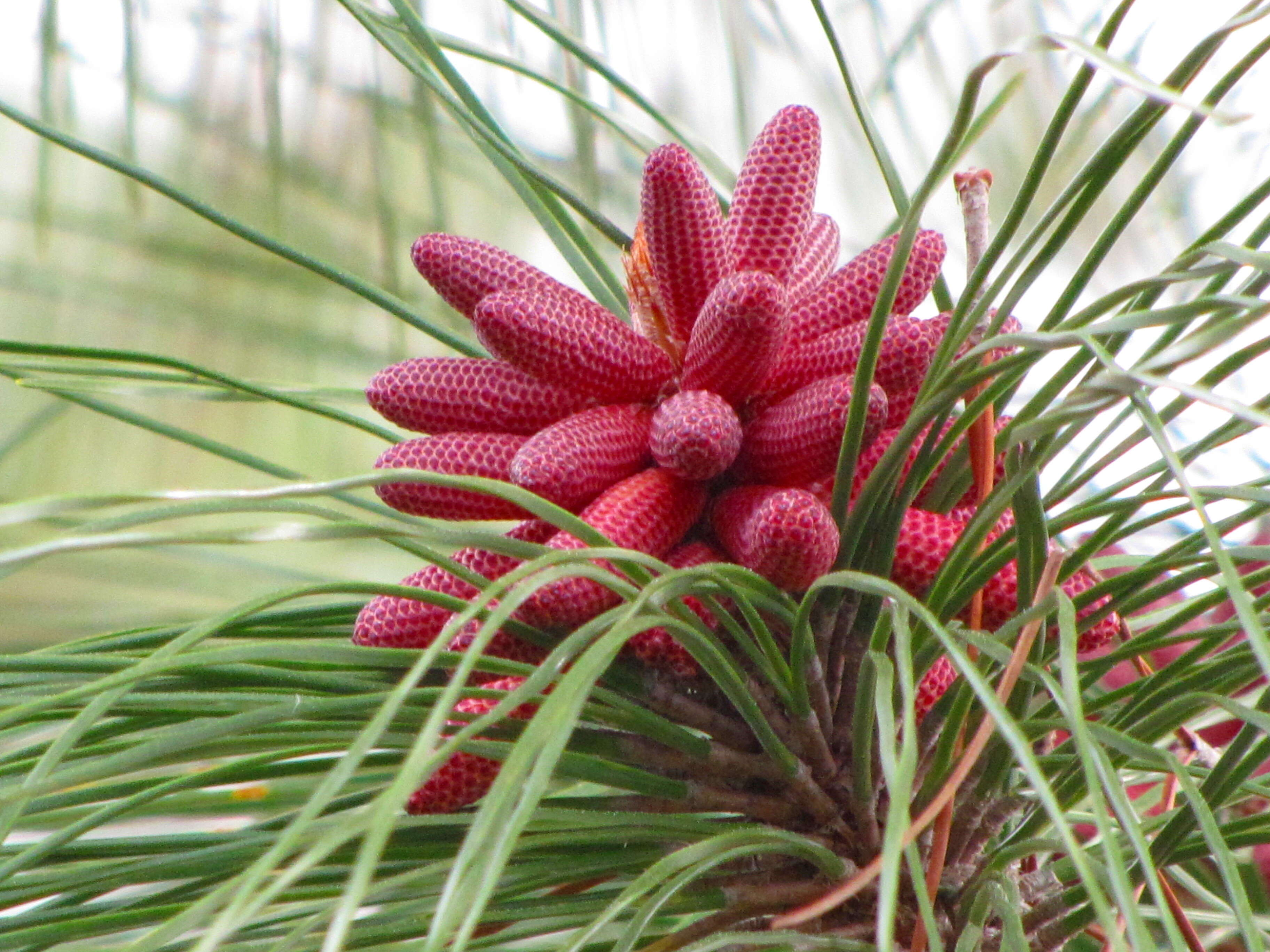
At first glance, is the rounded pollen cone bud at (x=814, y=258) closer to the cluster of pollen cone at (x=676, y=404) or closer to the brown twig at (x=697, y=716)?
the cluster of pollen cone at (x=676, y=404)

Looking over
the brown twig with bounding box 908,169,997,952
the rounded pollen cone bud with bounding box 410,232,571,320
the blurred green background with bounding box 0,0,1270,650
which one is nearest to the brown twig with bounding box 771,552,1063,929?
the brown twig with bounding box 908,169,997,952

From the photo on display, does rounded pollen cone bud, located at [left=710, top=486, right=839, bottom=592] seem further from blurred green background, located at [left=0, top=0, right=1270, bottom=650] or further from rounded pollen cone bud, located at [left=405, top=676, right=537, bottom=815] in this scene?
blurred green background, located at [left=0, top=0, right=1270, bottom=650]

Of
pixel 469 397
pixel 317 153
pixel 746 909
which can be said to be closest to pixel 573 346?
pixel 469 397

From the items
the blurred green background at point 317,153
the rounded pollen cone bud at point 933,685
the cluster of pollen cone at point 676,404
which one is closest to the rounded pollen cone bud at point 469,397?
the cluster of pollen cone at point 676,404

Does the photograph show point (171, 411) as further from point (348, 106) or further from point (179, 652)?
point (179, 652)

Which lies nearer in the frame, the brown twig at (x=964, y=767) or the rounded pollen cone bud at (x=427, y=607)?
the brown twig at (x=964, y=767)
